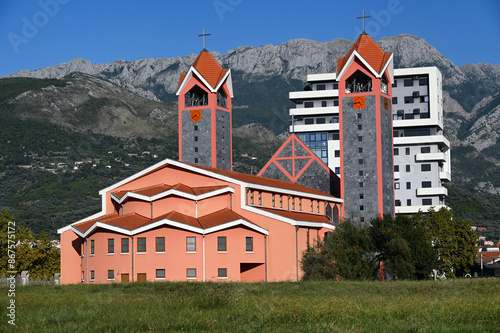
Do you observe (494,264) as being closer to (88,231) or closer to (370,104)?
(370,104)

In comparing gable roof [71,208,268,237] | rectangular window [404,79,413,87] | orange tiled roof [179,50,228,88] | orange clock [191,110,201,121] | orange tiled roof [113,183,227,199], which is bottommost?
gable roof [71,208,268,237]

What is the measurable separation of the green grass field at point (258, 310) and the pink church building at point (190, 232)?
56.1ft

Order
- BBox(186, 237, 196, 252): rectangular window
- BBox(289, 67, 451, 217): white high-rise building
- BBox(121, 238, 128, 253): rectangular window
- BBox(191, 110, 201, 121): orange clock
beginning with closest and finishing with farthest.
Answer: BBox(186, 237, 196, 252): rectangular window → BBox(121, 238, 128, 253): rectangular window → BBox(191, 110, 201, 121): orange clock → BBox(289, 67, 451, 217): white high-rise building

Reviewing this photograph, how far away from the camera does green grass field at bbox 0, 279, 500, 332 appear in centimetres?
3128

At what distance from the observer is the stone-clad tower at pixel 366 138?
9081 centimetres

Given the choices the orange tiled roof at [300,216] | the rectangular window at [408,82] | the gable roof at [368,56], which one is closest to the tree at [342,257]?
the orange tiled roof at [300,216]

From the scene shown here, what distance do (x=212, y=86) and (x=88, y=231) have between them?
95.7 ft

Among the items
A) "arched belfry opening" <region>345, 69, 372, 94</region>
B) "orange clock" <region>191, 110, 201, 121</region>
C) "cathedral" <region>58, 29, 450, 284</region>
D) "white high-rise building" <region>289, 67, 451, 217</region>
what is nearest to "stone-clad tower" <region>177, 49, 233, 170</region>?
"orange clock" <region>191, 110, 201, 121</region>

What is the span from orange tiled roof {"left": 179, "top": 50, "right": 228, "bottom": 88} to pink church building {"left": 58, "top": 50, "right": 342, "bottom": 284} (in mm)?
15796

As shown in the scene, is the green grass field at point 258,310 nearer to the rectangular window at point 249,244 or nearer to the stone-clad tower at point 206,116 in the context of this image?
the rectangular window at point 249,244

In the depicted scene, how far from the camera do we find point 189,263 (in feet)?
218

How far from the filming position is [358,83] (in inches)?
3711

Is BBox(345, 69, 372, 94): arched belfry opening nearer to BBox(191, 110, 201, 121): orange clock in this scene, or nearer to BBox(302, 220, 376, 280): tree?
BBox(191, 110, 201, 121): orange clock

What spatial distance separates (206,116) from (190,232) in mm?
28665
